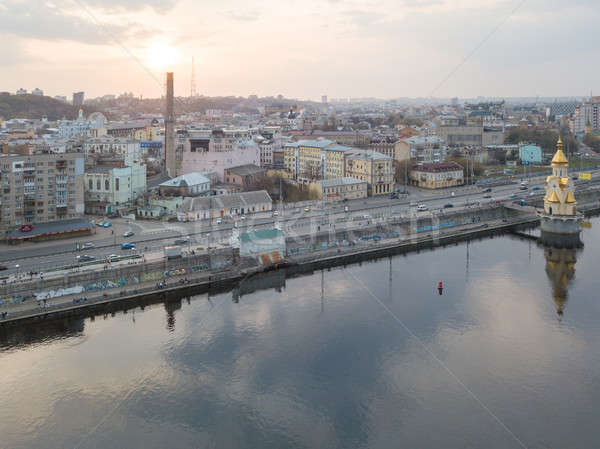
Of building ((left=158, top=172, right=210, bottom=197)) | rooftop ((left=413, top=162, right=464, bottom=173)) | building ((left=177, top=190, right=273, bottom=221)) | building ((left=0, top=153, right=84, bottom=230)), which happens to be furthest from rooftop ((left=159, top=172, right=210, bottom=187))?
rooftop ((left=413, top=162, right=464, bottom=173))

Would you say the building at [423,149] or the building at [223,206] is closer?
the building at [223,206]

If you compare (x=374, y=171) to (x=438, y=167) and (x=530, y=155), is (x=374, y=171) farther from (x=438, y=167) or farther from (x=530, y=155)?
(x=530, y=155)

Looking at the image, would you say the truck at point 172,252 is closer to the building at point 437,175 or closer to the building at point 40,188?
the building at point 40,188

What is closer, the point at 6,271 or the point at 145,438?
the point at 145,438

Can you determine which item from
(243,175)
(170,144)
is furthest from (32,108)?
(243,175)

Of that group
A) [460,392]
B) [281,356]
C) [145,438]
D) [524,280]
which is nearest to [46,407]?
[145,438]

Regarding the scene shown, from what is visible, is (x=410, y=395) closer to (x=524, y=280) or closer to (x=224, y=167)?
(x=524, y=280)

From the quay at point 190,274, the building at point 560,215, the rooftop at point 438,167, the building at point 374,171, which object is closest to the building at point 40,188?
the quay at point 190,274

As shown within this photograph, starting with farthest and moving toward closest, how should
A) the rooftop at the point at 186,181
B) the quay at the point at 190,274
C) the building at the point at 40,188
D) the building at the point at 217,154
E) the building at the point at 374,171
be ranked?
the building at the point at 217,154
the building at the point at 374,171
the rooftop at the point at 186,181
the building at the point at 40,188
the quay at the point at 190,274
